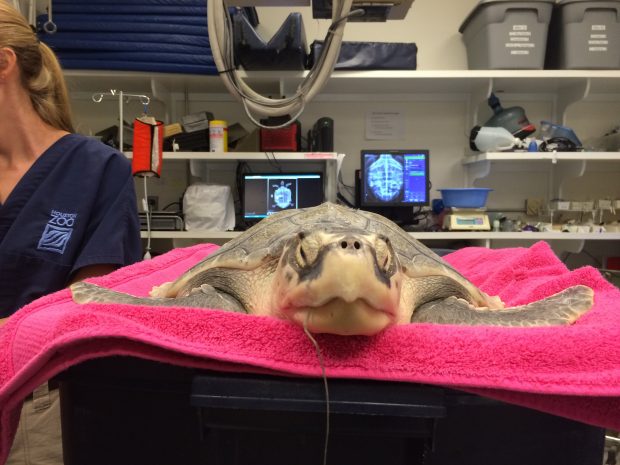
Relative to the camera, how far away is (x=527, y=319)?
1.70 feet

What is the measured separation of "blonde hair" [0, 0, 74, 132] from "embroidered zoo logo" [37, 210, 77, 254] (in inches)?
9.6

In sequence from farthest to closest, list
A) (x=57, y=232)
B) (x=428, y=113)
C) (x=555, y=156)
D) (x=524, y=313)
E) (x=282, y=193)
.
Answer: (x=428, y=113)
(x=282, y=193)
(x=555, y=156)
(x=57, y=232)
(x=524, y=313)

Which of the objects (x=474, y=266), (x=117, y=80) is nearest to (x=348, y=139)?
(x=117, y=80)

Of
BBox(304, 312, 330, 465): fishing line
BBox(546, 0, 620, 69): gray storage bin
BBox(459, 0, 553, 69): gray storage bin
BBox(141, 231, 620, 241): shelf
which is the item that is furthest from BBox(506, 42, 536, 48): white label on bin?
BBox(304, 312, 330, 465): fishing line

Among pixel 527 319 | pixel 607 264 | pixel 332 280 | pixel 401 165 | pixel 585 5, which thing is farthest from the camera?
pixel 607 264

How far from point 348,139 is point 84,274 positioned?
137 cm

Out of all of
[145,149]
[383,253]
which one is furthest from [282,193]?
[383,253]

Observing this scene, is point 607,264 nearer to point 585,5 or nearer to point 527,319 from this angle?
point 585,5

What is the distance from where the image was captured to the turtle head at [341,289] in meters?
0.35

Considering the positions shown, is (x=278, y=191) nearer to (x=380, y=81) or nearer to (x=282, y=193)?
(x=282, y=193)

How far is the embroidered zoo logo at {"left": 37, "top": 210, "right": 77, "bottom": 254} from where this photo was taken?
86cm

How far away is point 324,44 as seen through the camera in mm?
902

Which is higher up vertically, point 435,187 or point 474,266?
point 435,187

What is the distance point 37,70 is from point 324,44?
1.98 ft
